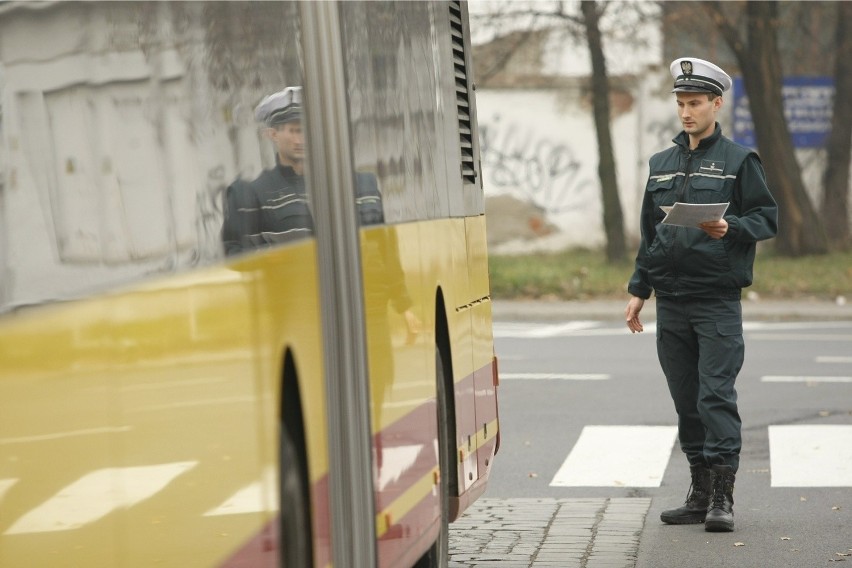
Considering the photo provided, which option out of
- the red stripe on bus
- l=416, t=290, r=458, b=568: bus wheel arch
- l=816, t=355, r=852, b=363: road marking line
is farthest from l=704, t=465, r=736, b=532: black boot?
l=816, t=355, r=852, b=363: road marking line

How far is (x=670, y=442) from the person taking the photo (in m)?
10.4

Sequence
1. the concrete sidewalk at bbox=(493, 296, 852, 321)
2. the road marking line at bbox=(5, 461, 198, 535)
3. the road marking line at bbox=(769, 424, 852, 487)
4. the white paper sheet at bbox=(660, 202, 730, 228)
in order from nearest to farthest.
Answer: the road marking line at bbox=(5, 461, 198, 535)
the white paper sheet at bbox=(660, 202, 730, 228)
the road marking line at bbox=(769, 424, 852, 487)
the concrete sidewalk at bbox=(493, 296, 852, 321)

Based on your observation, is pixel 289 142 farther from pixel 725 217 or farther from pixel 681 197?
pixel 681 197

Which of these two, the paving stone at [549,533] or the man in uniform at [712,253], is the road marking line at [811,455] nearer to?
the paving stone at [549,533]

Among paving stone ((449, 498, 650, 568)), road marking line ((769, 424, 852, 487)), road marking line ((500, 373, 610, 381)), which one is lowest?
road marking line ((500, 373, 610, 381))

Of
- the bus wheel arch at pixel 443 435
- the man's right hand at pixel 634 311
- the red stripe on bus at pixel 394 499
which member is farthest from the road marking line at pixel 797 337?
the bus wheel arch at pixel 443 435

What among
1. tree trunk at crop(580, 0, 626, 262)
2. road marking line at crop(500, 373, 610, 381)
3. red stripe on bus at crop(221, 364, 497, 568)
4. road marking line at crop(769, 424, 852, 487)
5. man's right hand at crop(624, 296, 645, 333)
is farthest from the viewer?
tree trunk at crop(580, 0, 626, 262)

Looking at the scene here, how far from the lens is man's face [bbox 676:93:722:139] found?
7379mm

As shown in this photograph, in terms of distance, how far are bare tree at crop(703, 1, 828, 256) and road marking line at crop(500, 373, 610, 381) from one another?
488 inches

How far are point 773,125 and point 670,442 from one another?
16.3 metres

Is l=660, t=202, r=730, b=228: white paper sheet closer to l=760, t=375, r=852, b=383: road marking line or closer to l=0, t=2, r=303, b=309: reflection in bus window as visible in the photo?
l=0, t=2, r=303, b=309: reflection in bus window

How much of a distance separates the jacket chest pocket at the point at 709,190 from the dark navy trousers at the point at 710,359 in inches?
17.7

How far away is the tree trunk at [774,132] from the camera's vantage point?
25.7 metres

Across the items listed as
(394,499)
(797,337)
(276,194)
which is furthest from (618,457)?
(797,337)
